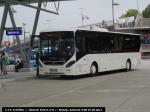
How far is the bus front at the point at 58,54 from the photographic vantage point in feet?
91.4

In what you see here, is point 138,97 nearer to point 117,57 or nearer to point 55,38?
point 55,38

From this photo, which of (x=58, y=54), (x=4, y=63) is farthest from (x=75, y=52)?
(x=4, y=63)

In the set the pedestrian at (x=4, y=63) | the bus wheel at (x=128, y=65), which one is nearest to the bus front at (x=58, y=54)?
the pedestrian at (x=4, y=63)

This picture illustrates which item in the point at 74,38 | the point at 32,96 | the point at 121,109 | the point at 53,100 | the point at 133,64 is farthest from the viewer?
the point at 133,64

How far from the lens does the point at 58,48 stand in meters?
28.2

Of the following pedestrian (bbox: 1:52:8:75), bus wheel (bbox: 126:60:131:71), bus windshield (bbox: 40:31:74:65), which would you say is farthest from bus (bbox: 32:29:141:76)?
pedestrian (bbox: 1:52:8:75)

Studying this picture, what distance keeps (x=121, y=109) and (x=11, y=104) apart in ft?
12.9

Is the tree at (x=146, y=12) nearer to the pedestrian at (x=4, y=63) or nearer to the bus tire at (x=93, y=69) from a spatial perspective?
the pedestrian at (x=4, y=63)

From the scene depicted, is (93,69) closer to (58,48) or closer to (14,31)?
(58,48)

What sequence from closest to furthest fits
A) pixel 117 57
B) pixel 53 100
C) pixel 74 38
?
pixel 53 100 < pixel 74 38 < pixel 117 57

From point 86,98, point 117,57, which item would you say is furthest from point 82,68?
point 86,98

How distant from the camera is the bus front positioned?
27859 mm

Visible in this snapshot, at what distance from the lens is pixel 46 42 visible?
29.0 meters

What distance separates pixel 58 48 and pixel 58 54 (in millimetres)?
396
